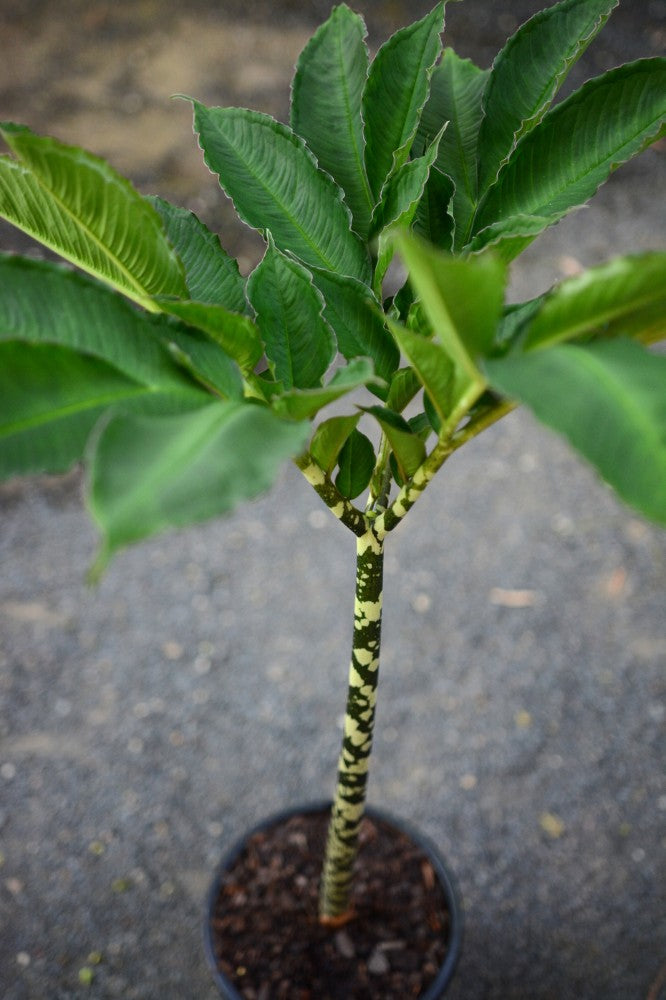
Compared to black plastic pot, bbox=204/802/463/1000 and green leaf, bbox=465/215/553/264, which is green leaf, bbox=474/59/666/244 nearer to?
green leaf, bbox=465/215/553/264

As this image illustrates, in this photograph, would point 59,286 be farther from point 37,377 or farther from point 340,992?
point 340,992

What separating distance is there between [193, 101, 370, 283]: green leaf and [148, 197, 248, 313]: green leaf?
0.15 ft

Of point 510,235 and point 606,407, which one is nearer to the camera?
point 606,407

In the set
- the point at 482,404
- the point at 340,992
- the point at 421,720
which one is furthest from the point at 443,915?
the point at 482,404

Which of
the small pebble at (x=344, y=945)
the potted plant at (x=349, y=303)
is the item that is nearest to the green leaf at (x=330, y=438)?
the potted plant at (x=349, y=303)

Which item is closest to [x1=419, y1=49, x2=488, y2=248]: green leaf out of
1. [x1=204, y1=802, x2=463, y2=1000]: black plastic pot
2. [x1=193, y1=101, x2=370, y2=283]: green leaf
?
[x1=193, y1=101, x2=370, y2=283]: green leaf

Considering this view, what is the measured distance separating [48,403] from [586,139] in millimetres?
523

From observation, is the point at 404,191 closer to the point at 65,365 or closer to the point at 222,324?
the point at 222,324

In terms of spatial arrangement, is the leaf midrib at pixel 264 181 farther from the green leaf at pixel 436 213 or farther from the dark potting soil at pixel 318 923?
the dark potting soil at pixel 318 923

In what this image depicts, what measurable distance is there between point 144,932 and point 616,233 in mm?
2358

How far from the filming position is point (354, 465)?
895mm

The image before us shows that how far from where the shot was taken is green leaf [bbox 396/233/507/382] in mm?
522

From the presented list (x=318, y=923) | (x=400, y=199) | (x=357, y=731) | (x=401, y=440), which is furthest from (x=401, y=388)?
(x=318, y=923)

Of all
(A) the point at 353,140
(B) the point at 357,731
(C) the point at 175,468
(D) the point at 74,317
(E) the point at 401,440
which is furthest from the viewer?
(B) the point at 357,731
